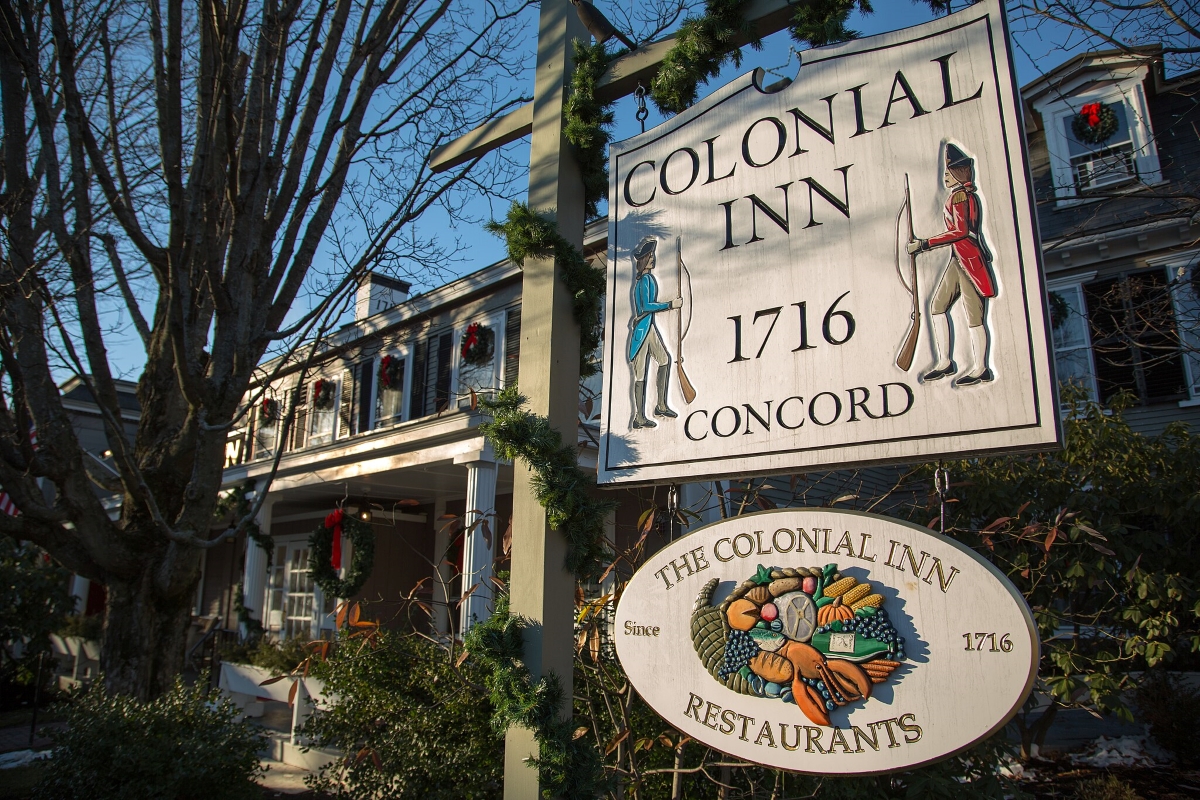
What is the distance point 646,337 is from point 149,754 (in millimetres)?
4240

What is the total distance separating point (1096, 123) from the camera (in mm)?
10773

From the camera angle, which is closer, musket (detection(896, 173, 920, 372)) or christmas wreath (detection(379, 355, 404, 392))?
musket (detection(896, 173, 920, 372))

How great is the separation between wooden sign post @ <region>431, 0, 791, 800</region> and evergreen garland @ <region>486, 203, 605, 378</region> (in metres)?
0.04

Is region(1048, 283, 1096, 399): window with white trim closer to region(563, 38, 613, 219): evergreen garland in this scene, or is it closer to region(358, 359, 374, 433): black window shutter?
region(563, 38, 613, 219): evergreen garland

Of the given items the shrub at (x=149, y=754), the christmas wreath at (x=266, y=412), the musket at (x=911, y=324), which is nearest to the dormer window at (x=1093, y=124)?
the christmas wreath at (x=266, y=412)

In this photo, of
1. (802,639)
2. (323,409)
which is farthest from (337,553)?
(802,639)

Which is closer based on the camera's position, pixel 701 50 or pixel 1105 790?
pixel 701 50

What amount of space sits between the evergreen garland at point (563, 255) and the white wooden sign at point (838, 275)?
0.17m

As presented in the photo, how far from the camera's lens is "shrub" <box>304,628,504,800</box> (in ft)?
14.3

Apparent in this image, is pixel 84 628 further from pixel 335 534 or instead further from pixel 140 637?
pixel 140 637

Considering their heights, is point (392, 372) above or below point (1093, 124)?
below

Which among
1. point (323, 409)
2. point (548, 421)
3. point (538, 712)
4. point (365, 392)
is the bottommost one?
point (538, 712)

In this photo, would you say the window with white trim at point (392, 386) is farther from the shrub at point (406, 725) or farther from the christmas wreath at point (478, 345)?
the shrub at point (406, 725)

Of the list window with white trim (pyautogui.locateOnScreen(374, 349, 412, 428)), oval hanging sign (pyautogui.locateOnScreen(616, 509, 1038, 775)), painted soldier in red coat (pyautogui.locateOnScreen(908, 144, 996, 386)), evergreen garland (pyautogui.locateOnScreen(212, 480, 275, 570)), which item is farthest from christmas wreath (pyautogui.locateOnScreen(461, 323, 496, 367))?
painted soldier in red coat (pyautogui.locateOnScreen(908, 144, 996, 386))
